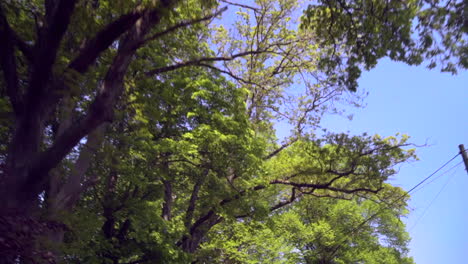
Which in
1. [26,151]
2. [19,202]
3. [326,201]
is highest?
[326,201]

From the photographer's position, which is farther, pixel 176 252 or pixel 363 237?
pixel 363 237

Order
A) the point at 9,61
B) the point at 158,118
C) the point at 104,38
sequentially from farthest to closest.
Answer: the point at 158,118 → the point at 104,38 → the point at 9,61

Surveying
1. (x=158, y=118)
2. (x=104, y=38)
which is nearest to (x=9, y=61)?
(x=104, y=38)

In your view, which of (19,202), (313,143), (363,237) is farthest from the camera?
(363,237)

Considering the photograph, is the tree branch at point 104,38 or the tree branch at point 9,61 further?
the tree branch at point 104,38

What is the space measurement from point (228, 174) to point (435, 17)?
7702 millimetres

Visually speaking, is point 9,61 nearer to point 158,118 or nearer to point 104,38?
point 104,38

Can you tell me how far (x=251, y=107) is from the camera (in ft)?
43.9

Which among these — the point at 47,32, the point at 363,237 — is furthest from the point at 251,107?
the point at 363,237

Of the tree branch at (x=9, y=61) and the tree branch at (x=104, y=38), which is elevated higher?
the tree branch at (x=104, y=38)

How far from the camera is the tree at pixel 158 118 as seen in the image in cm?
393

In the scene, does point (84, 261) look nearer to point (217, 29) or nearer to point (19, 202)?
point (19, 202)

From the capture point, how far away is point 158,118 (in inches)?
292

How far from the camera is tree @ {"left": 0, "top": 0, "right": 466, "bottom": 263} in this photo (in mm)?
3930
